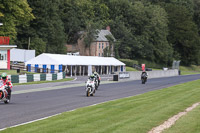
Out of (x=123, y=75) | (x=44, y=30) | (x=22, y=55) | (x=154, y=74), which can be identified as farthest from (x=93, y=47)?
(x=123, y=75)

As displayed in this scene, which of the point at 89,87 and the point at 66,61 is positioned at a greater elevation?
the point at 66,61

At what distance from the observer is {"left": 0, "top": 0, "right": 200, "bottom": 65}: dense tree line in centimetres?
8506

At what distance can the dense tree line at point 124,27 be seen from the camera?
85.1 metres

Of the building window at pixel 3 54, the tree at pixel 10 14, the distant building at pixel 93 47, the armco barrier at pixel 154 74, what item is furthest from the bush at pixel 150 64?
the building window at pixel 3 54

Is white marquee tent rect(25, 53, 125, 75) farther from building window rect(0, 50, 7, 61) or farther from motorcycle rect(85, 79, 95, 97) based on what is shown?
motorcycle rect(85, 79, 95, 97)

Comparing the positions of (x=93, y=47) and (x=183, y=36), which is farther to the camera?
(x=183, y=36)

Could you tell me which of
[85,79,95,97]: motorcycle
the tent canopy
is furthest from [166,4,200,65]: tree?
[85,79,95,97]: motorcycle

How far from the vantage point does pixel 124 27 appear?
108000mm

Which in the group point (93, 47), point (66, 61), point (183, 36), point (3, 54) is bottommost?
point (66, 61)

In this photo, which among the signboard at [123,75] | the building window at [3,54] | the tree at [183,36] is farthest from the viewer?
the tree at [183,36]

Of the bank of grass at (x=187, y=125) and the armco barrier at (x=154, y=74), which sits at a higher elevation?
the armco barrier at (x=154, y=74)

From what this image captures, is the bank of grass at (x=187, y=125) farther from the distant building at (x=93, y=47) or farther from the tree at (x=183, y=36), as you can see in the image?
the tree at (x=183, y=36)

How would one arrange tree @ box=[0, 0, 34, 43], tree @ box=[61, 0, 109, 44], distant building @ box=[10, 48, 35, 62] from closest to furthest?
tree @ box=[0, 0, 34, 43] → distant building @ box=[10, 48, 35, 62] → tree @ box=[61, 0, 109, 44]

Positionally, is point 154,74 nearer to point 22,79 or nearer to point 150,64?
point 22,79
